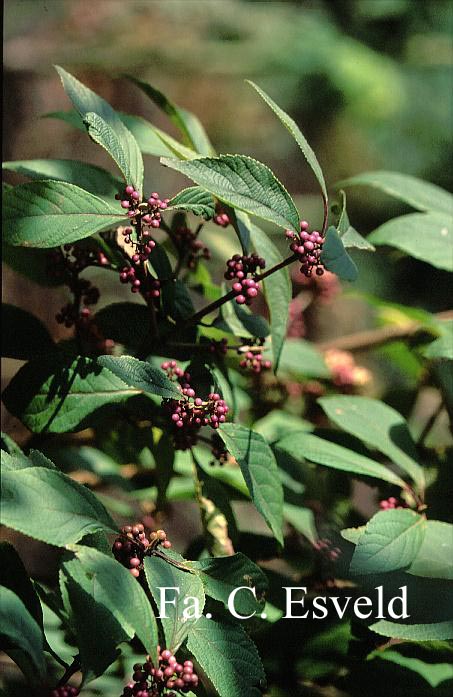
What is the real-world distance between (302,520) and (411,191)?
37 cm

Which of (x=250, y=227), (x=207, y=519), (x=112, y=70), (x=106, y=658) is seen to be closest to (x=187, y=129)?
(x=250, y=227)

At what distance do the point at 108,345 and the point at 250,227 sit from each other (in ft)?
0.59

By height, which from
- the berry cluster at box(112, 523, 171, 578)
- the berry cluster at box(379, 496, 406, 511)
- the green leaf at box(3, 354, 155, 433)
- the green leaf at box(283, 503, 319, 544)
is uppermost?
the green leaf at box(3, 354, 155, 433)

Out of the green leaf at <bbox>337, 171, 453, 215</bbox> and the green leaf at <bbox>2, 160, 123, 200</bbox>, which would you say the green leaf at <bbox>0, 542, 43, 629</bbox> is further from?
the green leaf at <bbox>337, 171, 453, 215</bbox>

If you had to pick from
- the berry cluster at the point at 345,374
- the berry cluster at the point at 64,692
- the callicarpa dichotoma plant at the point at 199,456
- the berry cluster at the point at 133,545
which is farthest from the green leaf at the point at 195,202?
the berry cluster at the point at 345,374

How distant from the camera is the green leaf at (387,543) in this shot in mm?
649

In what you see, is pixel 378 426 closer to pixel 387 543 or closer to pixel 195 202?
pixel 387 543

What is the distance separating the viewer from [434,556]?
69 centimetres

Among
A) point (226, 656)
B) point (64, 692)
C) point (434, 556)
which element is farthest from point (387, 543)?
point (64, 692)

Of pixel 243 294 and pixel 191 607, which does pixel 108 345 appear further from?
pixel 191 607

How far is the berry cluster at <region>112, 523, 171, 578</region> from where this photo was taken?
0.58m

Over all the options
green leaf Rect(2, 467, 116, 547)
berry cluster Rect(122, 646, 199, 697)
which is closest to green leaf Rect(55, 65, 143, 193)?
green leaf Rect(2, 467, 116, 547)

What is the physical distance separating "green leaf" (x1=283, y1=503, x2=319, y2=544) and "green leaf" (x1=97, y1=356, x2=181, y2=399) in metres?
0.29

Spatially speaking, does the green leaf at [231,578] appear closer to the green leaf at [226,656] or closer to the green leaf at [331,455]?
the green leaf at [226,656]
